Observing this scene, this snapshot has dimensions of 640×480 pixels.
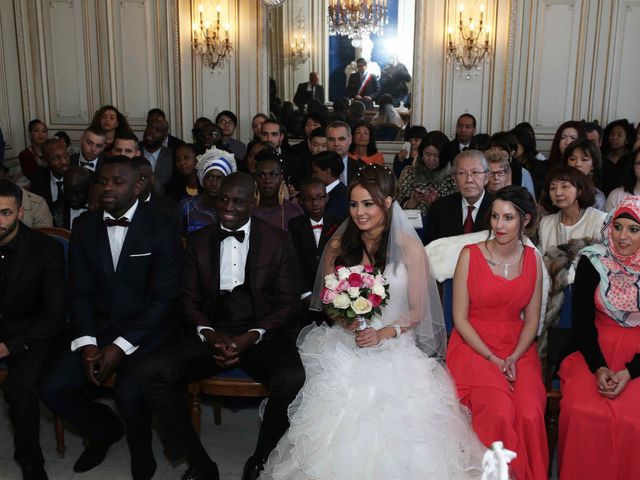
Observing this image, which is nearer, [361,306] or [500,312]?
[361,306]

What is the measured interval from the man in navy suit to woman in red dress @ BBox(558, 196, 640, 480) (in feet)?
6.89

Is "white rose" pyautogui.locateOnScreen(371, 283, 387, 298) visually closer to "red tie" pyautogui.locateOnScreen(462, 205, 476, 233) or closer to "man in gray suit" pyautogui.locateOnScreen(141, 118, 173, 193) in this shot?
"red tie" pyautogui.locateOnScreen(462, 205, 476, 233)

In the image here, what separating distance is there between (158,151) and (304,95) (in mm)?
2402

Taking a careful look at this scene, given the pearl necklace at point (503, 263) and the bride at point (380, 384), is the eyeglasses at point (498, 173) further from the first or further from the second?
the bride at point (380, 384)

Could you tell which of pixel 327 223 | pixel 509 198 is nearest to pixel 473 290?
pixel 509 198

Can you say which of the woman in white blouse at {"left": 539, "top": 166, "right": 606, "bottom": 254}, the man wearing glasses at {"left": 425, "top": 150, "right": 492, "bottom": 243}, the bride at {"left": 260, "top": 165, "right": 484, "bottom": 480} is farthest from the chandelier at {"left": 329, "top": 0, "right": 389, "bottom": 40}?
the bride at {"left": 260, "top": 165, "right": 484, "bottom": 480}

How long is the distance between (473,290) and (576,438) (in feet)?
2.80

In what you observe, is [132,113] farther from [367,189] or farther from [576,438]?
[576,438]

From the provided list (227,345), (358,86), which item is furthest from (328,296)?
(358,86)

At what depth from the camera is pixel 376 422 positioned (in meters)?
3.00

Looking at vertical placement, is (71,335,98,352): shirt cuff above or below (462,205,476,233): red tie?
below

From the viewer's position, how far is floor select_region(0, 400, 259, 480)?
364 centimetres

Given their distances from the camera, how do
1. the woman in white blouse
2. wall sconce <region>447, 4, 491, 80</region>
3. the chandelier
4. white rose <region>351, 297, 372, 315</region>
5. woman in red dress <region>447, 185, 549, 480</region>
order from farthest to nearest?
the chandelier < wall sconce <region>447, 4, 491, 80</region> < the woman in white blouse < woman in red dress <region>447, 185, 549, 480</region> < white rose <region>351, 297, 372, 315</region>

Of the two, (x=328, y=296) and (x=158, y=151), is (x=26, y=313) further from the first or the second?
(x=158, y=151)
